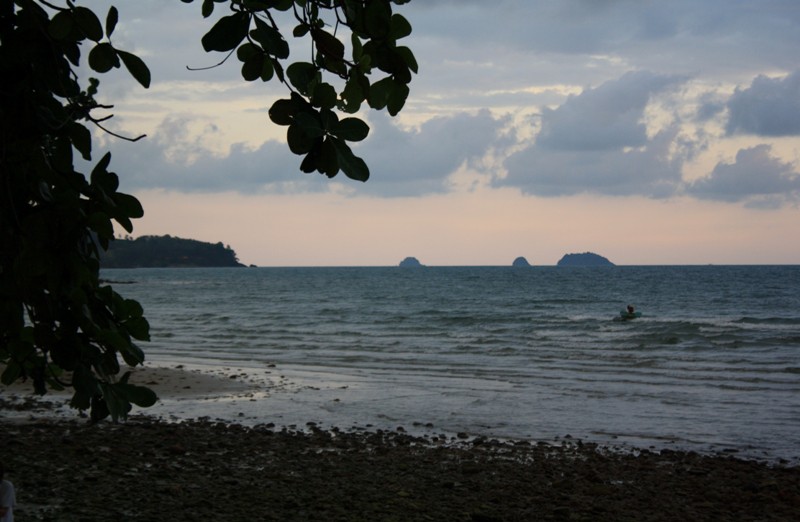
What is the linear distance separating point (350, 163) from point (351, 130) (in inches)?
3.1

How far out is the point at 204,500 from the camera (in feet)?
22.5

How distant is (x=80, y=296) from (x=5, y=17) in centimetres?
85

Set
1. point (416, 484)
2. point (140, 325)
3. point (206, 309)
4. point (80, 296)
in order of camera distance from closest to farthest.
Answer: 1. point (80, 296)
2. point (140, 325)
3. point (416, 484)
4. point (206, 309)

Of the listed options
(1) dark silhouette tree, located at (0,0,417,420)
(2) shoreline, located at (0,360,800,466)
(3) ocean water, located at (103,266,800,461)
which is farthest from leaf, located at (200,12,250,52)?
(3) ocean water, located at (103,266,800,461)

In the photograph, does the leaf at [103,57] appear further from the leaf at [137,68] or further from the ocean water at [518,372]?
the ocean water at [518,372]

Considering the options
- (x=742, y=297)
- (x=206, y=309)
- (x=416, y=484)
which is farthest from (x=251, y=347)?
(x=742, y=297)

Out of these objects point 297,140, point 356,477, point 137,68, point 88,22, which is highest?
point 88,22

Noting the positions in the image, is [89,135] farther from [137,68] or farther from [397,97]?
[397,97]

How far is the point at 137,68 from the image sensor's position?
2328mm

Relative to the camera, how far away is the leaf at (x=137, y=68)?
2322mm

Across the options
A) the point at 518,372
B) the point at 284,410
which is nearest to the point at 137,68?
the point at 284,410

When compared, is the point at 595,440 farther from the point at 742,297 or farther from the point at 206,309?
the point at 742,297

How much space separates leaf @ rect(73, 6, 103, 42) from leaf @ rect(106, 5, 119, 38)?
0.04m

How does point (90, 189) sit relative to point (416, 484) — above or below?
above
